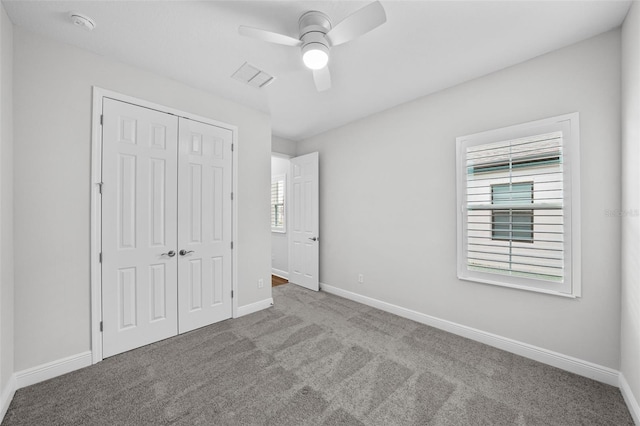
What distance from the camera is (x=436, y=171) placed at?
9.83 ft

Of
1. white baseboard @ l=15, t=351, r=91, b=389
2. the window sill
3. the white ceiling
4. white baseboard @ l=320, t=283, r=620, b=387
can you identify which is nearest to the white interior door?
white baseboard @ l=320, t=283, r=620, b=387

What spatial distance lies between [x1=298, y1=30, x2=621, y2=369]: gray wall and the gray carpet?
0.37 m

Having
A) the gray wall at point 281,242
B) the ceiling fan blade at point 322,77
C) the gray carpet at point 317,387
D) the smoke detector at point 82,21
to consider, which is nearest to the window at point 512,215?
the gray carpet at point 317,387

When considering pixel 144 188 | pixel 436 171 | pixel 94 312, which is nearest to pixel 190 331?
pixel 94 312

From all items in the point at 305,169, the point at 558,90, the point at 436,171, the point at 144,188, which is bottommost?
the point at 144,188

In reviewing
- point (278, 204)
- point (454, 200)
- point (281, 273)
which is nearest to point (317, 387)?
point (454, 200)

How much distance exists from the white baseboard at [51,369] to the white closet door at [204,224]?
0.79m

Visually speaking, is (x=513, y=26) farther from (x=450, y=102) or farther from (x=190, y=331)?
(x=190, y=331)

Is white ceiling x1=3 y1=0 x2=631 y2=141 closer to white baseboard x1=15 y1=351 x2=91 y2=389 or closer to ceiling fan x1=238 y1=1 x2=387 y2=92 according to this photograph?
ceiling fan x1=238 y1=1 x2=387 y2=92

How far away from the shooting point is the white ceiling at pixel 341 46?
1.76 meters

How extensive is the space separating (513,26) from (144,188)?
3479mm

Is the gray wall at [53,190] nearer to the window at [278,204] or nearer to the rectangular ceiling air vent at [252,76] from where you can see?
the rectangular ceiling air vent at [252,76]

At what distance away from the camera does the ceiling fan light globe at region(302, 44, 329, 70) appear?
6.01ft

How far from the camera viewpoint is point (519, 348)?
2.40 metres
